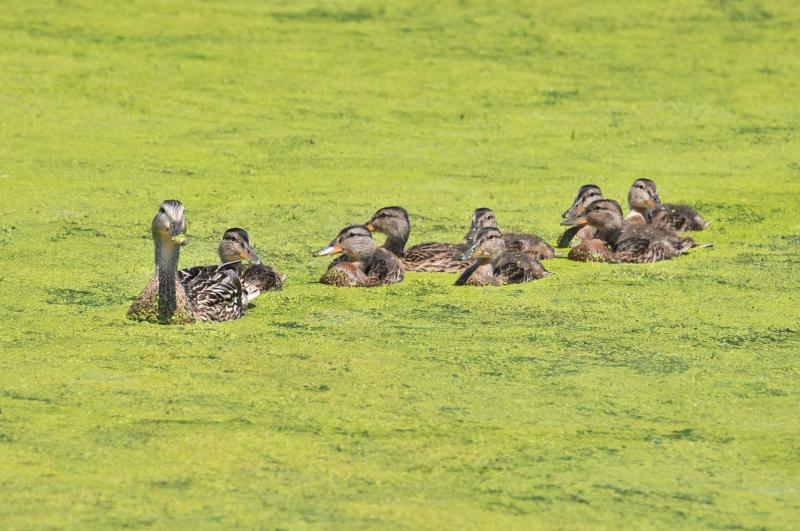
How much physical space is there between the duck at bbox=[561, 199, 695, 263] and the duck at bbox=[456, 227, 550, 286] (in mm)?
717

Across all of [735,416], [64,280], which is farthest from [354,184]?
[735,416]

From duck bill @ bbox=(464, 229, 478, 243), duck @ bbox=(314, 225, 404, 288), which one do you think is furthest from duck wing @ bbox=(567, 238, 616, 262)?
duck @ bbox=(314, 225, 404, 288)

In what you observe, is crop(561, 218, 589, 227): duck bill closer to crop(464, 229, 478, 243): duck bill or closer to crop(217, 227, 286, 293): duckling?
crop(464, 229, 478, 243): duck bill

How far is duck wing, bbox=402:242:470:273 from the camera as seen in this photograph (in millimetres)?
8492

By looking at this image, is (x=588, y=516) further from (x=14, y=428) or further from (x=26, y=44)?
(x=26, y=44)

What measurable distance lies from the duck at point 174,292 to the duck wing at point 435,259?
4.95 ft

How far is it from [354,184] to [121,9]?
16.4 ft

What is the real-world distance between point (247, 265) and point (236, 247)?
0.36 feet

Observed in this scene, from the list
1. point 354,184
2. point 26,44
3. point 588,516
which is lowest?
point 588,516

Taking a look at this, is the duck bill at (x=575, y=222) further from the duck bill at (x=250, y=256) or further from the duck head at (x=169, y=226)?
the duck head at (x=169, y=226)

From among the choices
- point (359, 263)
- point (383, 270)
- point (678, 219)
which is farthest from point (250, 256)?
point (678, 219)

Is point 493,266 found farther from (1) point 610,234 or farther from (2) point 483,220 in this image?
(1) point 610,234

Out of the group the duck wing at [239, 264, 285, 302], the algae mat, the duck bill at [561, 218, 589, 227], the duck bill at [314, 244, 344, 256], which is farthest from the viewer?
the duck bill at [561, 218, 589, 227]

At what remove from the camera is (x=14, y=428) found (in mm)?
5527
